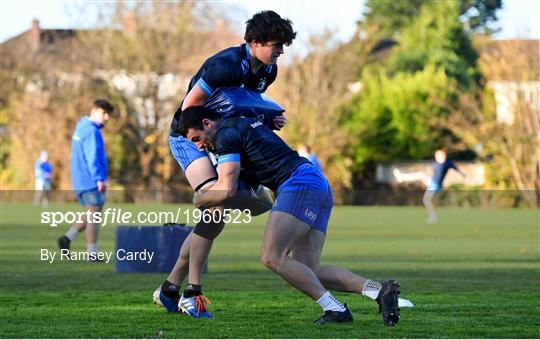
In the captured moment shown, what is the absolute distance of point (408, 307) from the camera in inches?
414

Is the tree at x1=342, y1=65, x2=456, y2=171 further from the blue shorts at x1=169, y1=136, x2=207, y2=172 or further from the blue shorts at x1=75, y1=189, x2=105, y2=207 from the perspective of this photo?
the blue shorts at x1=169, y1=136, x2=207, y2=172

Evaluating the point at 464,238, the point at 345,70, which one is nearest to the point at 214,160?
the point at 464,238

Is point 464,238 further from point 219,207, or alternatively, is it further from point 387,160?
point 387,160

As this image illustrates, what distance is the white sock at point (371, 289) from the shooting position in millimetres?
8875

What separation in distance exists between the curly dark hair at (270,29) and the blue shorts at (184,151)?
1.17 metres

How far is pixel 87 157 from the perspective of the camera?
54.6 feet

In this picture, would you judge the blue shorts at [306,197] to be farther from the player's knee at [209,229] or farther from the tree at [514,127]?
the tree at [514,127]

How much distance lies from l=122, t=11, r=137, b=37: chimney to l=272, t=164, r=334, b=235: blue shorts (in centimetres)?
4811

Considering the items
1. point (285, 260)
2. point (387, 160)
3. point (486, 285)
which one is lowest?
point (387, 160)

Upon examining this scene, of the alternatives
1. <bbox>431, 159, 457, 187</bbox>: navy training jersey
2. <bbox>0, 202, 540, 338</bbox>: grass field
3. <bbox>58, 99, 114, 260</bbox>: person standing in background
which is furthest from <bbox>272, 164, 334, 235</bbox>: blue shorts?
<bbox>431, 159, 457, 187</bbox>: navy training jersey

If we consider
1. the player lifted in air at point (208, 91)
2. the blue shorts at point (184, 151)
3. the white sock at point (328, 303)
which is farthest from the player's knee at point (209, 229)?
the white sock at point (328, 303)

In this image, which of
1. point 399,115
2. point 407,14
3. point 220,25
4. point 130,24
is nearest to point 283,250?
point 220,25

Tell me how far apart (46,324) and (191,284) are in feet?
4.39

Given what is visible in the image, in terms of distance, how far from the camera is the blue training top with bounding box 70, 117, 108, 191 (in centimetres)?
1658
